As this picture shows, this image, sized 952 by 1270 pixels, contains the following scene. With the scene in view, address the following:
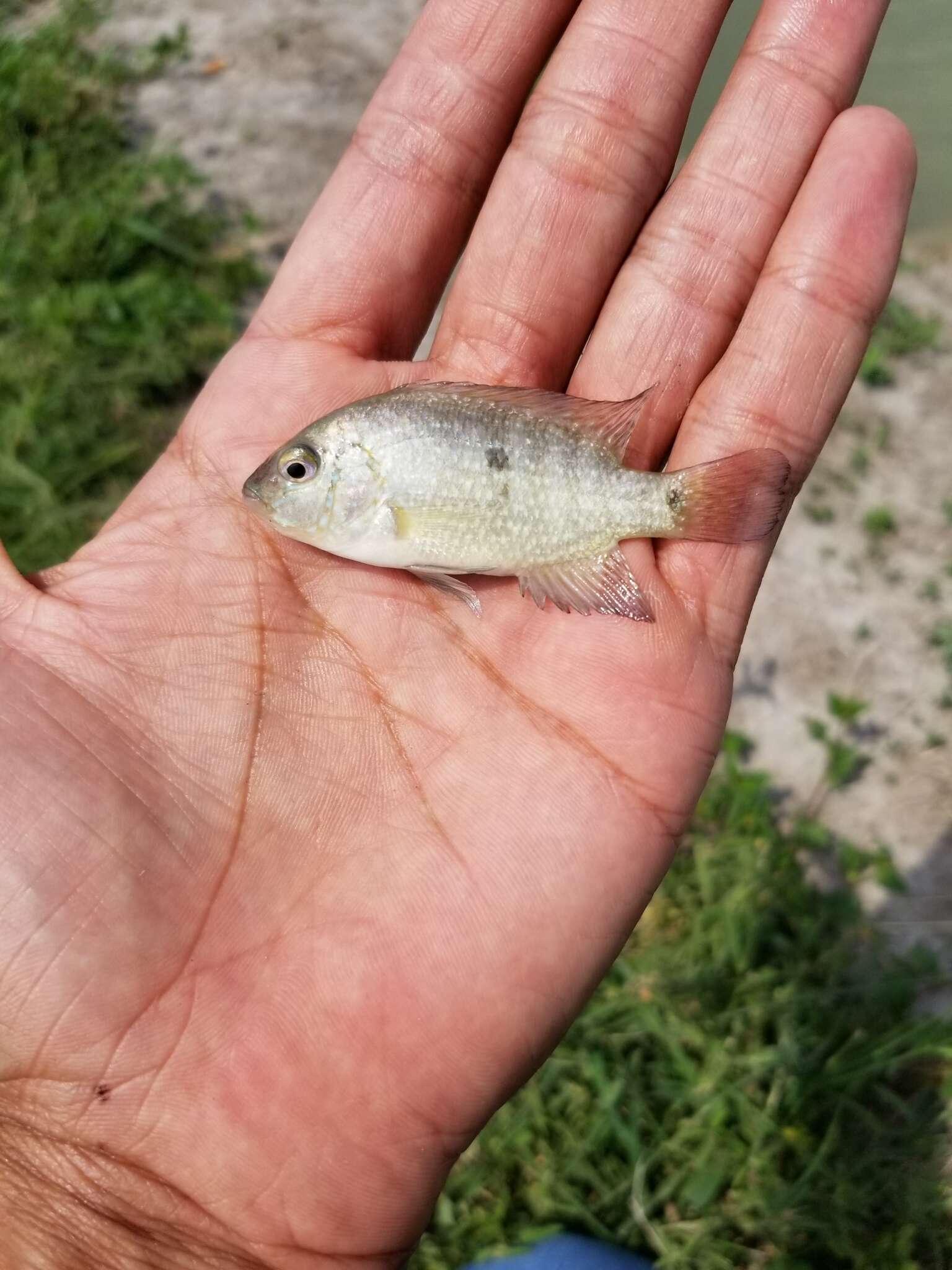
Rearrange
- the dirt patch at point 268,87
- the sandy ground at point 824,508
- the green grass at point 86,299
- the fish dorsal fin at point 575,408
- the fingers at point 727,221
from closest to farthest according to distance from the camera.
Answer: the fish dorsal fin at point 575,408 → the fingers at point 727,221 → the sandy ground at point 824,508 → the green grass at point 86,299 → the dirt patch at point 268,87

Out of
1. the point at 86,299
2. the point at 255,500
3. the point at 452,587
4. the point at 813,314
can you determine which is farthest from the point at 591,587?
the point at 86,299

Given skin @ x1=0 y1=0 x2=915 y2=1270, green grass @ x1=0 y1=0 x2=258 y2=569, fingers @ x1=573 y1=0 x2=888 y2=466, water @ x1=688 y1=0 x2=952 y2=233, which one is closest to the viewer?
skin @ x1=0 y1=0 x2=915 y2=1270

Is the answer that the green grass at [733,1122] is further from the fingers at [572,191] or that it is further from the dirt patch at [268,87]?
the dirt patch at [268,87]

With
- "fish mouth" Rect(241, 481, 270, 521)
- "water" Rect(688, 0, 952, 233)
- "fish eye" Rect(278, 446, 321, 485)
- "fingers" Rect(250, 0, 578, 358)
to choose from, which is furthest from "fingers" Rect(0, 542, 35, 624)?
"water" Rect(688, 0, 952, 233)

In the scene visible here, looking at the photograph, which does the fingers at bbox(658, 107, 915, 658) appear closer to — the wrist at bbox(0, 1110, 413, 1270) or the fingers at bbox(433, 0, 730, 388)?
the fingers at bbox(433, 0, 730, 388)

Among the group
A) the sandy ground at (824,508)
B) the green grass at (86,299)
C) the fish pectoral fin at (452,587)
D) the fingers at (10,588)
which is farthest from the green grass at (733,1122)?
the green grass at (86,299)

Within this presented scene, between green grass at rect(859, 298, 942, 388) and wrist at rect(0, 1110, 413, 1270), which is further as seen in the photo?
green grass at rect(859, 298, 942, 388)
